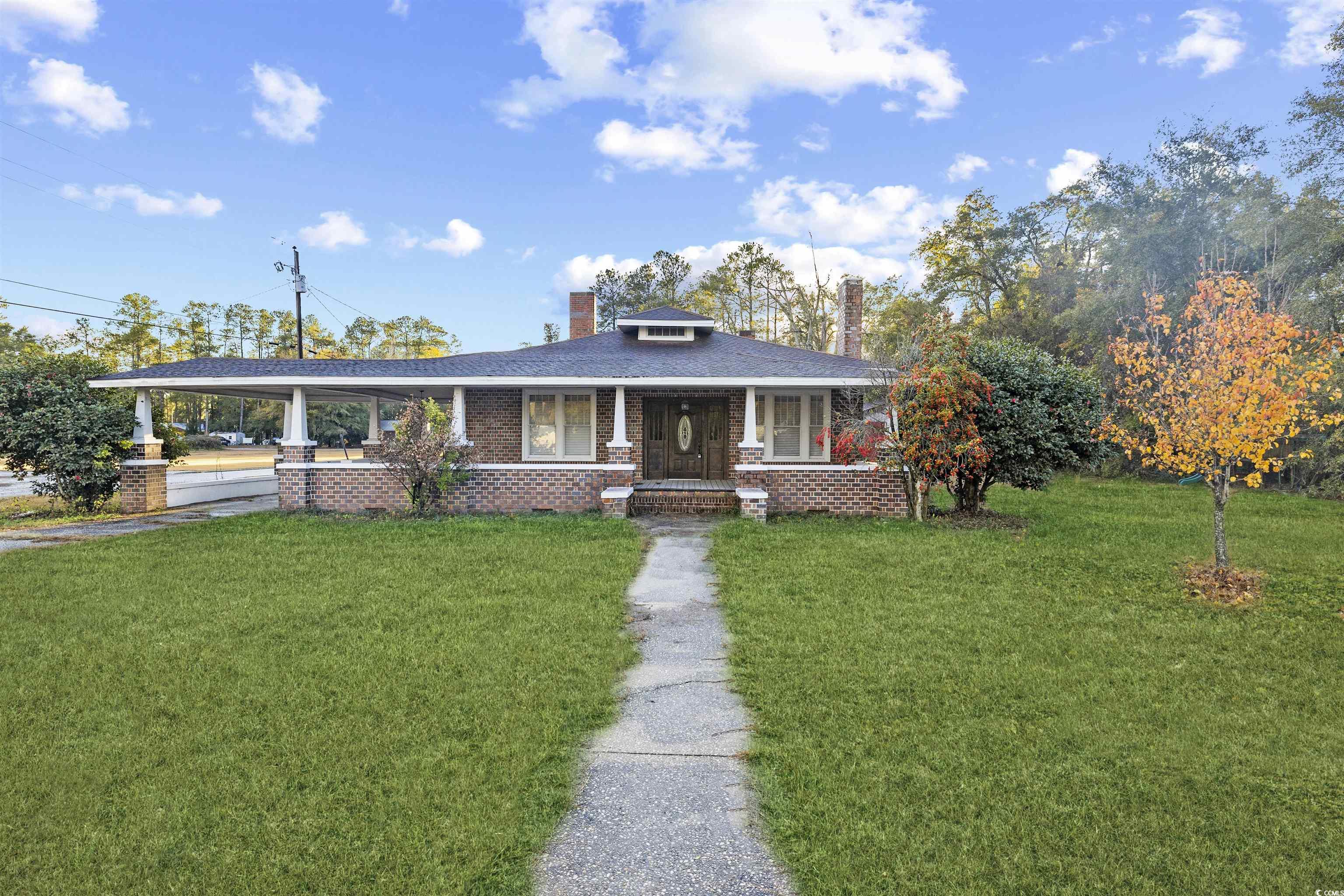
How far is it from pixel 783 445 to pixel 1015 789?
10.9 metres

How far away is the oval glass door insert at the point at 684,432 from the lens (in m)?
14.2

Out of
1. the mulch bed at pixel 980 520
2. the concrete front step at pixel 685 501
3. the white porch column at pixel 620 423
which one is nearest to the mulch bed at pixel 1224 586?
the mulch bed at pixel 980 520

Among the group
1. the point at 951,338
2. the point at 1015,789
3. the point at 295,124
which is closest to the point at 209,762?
the point at 1015,789

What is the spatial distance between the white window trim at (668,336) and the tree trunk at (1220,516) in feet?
36.4

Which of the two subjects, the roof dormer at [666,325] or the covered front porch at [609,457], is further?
the roof dormer at [666,325]

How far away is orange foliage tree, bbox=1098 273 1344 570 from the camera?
21.4 ft

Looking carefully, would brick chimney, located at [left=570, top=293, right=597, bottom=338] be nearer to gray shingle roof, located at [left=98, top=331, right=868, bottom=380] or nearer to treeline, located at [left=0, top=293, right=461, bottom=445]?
gray shingle roof, located at [left=98, top=331, right=868, bottom=380]

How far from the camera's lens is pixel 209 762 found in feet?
11.5

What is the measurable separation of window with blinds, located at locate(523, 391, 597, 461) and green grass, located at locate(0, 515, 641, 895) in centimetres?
633

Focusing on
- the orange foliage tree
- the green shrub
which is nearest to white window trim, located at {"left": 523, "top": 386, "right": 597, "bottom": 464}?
the green shrub

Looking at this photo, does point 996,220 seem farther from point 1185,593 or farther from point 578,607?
point 578,607

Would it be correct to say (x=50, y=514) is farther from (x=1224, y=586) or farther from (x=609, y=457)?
(x=1224, y=586)

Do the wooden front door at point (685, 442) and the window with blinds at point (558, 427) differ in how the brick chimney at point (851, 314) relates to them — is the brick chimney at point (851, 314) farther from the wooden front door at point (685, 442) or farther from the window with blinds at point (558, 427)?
the window with blinds at point (558, 427)

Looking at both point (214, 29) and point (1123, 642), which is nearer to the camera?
point (1123, 642)
